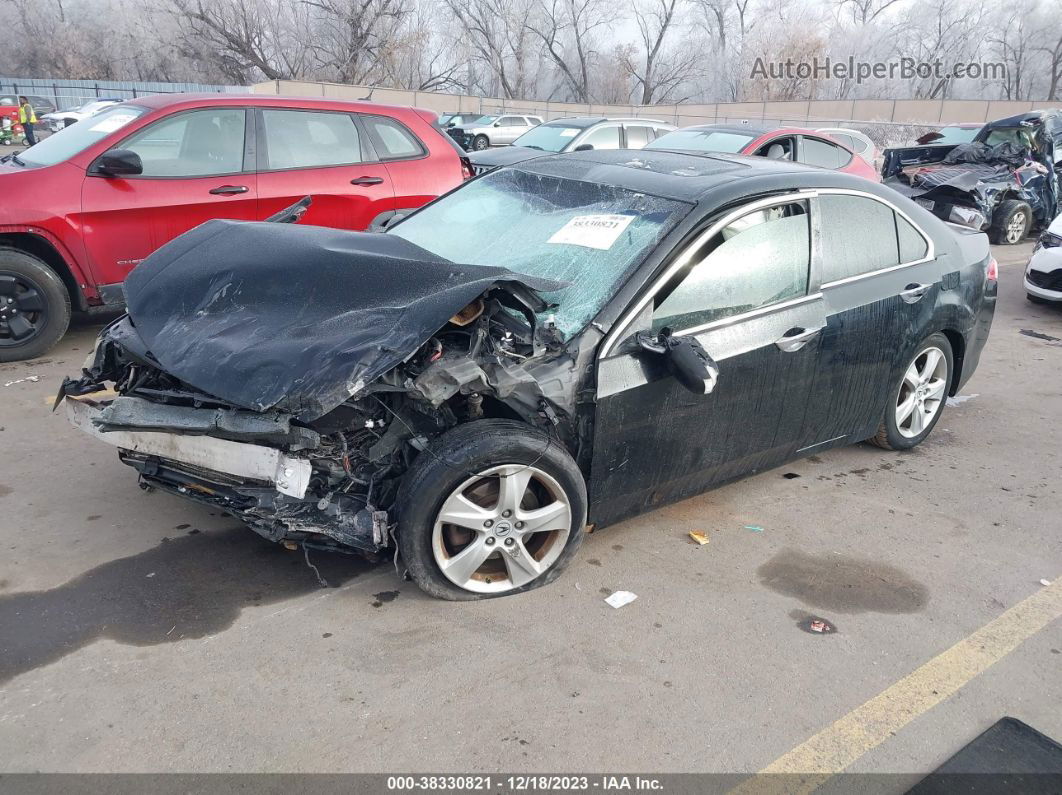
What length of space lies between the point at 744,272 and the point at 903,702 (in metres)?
1.83

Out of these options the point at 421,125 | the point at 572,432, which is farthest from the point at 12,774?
the point at 421,125

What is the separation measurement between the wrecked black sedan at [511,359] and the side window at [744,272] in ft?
0.04

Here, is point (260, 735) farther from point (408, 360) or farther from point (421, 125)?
point (421, 125)

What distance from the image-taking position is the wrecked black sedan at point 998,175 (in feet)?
38.8

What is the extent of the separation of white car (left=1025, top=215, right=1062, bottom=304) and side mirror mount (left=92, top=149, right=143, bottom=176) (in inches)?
328

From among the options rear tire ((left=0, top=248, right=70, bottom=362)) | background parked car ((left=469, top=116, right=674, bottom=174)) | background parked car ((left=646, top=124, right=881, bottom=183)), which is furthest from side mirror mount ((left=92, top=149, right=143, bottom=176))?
background parked car ((left=469, top=116, right=674, bottom=174))

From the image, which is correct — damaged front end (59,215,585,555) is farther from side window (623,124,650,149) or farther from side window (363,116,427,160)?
side window (623,124,650,149)

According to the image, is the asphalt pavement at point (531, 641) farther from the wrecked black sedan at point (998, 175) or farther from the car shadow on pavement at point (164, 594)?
the wrecked black sedan at point (998, 175)

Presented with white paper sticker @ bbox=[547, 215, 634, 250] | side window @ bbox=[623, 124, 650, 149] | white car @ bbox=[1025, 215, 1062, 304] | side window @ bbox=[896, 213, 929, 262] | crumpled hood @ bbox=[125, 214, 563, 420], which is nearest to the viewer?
crumpled hood @ bbox=[125, 214, 563, 420]

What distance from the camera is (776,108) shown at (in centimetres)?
4825

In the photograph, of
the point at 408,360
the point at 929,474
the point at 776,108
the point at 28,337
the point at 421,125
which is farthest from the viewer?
the point at 776,108

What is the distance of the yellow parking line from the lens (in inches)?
101

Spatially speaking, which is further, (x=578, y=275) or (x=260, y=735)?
(x=578, y=275)

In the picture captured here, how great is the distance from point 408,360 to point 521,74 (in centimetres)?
6443
